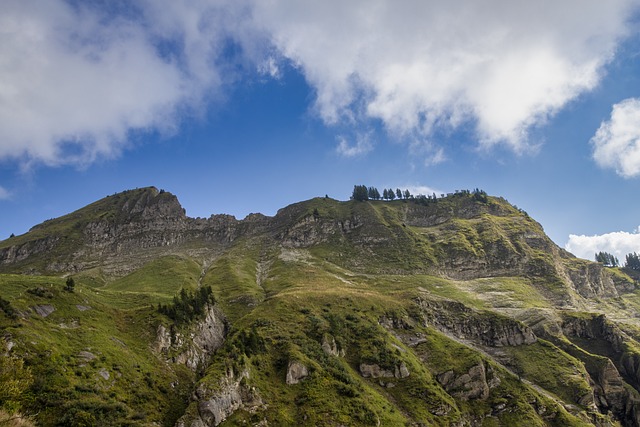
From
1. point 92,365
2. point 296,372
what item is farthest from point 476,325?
point 92,365

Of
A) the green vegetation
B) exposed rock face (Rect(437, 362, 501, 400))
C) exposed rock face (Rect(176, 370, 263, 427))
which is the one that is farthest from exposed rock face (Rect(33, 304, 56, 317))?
exposed rock face (Rect(437, 362, 501, 400))

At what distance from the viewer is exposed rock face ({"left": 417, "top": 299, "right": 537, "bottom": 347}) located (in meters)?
157

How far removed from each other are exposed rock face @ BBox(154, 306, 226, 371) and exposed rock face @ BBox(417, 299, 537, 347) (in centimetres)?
8991

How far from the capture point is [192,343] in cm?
10306

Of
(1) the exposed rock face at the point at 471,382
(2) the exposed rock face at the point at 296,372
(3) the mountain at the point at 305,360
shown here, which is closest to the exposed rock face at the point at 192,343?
(3) the mountain at the point at 305,360

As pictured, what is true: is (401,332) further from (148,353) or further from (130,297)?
(130,297)

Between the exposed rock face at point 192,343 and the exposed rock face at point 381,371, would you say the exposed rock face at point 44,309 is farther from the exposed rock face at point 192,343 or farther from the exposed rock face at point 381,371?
the exposed rock face at point 381,371

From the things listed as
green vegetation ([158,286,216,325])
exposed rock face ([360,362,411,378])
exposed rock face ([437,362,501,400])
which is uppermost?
green vegetation ([158,286,216,325])

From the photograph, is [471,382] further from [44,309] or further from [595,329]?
[44,309]

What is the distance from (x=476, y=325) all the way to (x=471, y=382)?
52.3m

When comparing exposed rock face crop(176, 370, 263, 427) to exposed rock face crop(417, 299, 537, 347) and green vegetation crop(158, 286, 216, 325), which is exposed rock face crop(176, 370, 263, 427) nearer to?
green vegetation crop(158, 286, 216, 325)

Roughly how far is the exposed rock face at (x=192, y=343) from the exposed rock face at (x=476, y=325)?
89.9m

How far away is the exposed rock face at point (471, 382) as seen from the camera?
11619 centimetres

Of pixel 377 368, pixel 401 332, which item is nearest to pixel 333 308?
pixel 401 332
